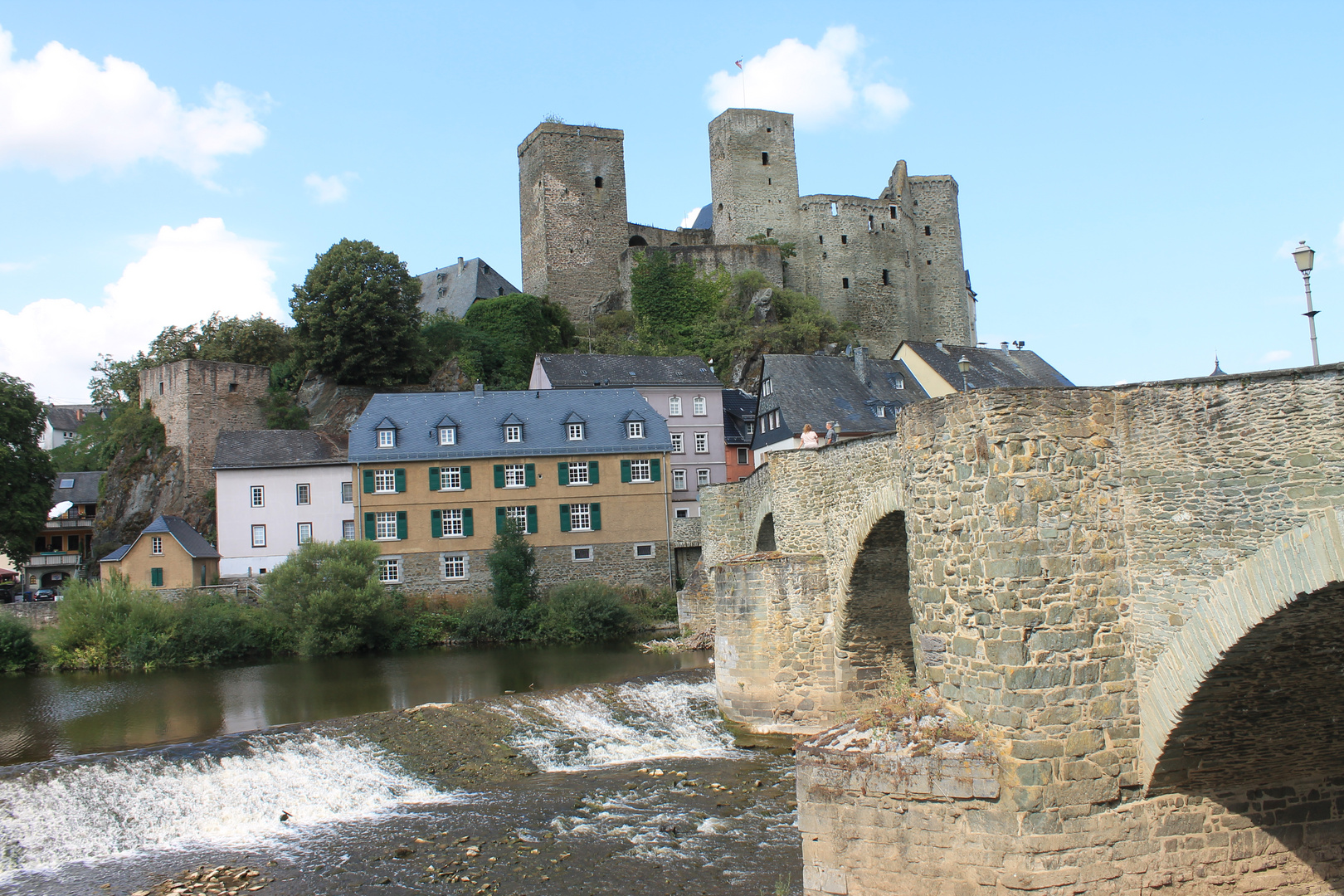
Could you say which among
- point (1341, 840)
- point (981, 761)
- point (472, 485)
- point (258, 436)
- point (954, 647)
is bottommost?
point (1341, 840)

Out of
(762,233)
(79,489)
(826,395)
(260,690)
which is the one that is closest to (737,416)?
(826,395)

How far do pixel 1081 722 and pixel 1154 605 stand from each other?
1023mm

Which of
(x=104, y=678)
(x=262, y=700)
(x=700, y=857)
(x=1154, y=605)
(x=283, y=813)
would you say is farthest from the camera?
(x=104, y=678)

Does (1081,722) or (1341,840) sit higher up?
(1081,722)

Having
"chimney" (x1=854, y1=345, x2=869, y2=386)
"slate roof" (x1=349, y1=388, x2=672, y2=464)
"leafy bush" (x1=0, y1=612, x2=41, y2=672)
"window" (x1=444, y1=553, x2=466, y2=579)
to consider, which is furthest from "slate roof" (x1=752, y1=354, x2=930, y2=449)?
"leafy bush" (x1=0, y1=612, x2=41, y2=672)

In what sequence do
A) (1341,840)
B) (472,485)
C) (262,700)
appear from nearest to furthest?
(1341,840) → (262,700) → (472,485)

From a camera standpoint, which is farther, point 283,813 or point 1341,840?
point 283,813

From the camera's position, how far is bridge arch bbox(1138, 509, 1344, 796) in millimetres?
6242

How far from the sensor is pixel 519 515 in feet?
114

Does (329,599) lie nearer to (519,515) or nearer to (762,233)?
(519,515)

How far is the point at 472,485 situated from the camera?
114 feet

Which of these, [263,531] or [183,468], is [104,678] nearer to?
[263,531]

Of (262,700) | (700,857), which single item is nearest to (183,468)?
(262,700)

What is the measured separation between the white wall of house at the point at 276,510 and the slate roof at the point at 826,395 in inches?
619
